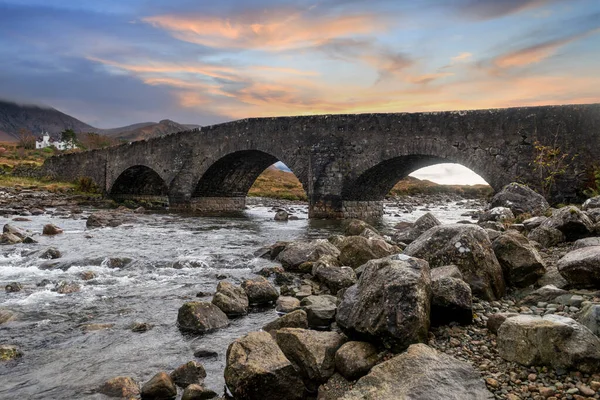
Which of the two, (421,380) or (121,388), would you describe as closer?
(421,380)

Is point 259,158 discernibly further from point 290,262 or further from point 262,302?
point 262,302

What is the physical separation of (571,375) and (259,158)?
23.7 m

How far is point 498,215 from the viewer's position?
1164cm

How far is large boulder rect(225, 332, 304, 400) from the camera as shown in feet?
12.2

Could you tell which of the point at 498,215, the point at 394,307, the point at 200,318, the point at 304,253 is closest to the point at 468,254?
the point at 394,307

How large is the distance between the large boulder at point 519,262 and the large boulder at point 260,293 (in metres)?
3.31

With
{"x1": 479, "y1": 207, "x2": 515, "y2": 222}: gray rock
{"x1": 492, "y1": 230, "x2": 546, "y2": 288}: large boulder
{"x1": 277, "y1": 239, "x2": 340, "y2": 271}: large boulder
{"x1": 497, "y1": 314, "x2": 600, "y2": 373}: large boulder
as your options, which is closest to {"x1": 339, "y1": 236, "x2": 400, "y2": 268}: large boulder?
{"x1": 277, "y1": 239, "x2": 340, "y2": 271}: large boulder

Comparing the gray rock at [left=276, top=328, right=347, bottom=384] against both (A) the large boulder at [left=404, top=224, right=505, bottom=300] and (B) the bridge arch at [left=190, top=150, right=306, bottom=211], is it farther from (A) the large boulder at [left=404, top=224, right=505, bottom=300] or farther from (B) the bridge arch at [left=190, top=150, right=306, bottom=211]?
(B) the bridge arch at [left=190, top=150, right=306, bottom=211]

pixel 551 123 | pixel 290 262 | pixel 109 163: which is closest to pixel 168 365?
pixel 290 262

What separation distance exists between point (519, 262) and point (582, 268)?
35.5 inches

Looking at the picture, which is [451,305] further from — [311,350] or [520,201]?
[520,201]

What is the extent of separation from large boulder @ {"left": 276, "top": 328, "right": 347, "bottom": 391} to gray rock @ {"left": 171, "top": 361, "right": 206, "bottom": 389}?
0.82 meters

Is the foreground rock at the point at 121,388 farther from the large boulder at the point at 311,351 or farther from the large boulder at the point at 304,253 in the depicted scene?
the large boulder at the point at 304,253

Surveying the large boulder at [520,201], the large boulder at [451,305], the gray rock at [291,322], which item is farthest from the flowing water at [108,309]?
the large boulder at [520,201]
